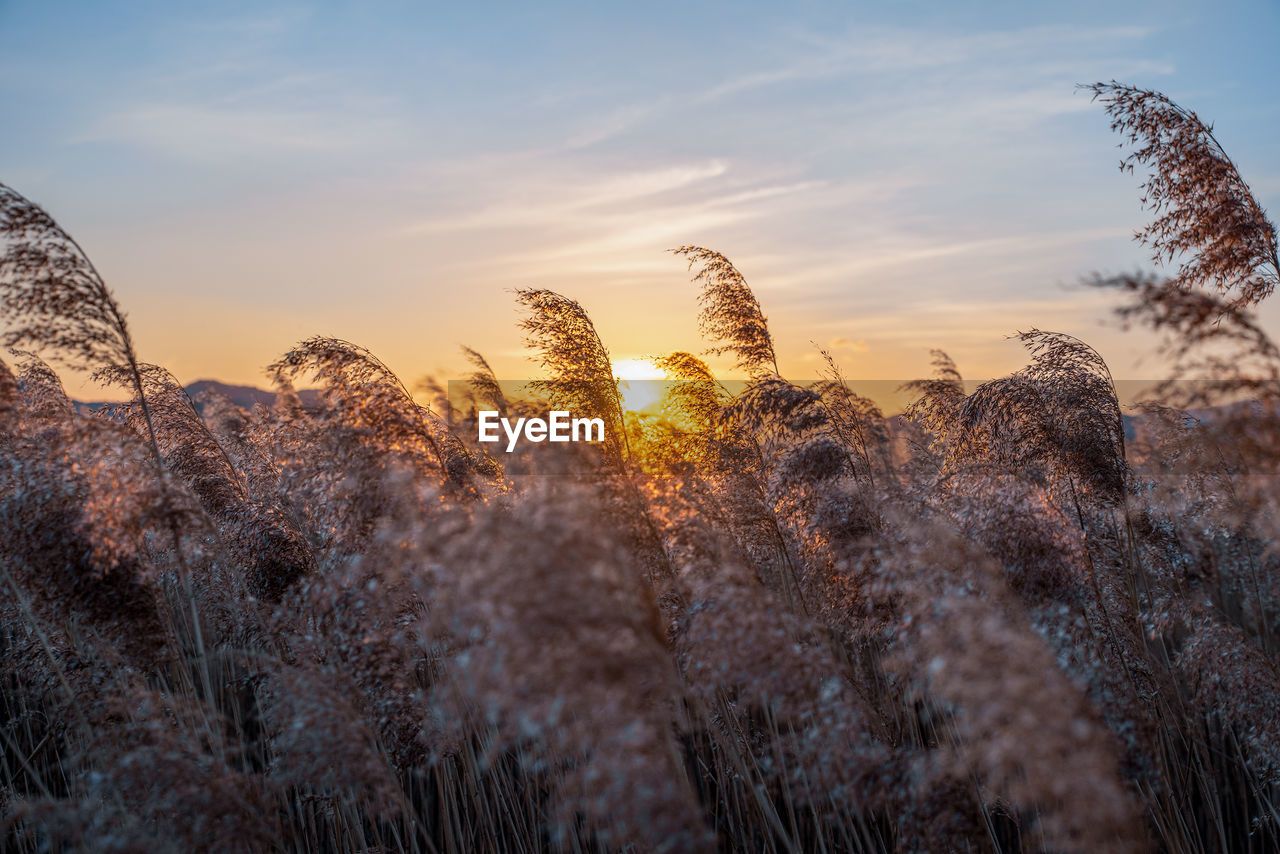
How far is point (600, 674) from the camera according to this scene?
3.36 metres

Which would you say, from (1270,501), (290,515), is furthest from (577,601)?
(290,515)

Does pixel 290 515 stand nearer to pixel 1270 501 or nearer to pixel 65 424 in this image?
pixel 65 424

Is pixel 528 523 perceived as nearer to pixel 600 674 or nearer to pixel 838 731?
pixel 600 674

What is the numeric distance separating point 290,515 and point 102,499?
2.75 m

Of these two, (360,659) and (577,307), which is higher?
(577,307)

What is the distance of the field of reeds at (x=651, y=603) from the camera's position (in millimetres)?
3504

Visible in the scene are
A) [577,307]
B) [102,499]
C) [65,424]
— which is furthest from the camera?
[577,307]

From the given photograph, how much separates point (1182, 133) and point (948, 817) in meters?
5.30

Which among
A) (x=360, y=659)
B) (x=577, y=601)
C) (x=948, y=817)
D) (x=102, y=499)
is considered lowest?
(x=948, y=817)

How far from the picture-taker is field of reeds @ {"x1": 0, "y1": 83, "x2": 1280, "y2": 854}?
350cm

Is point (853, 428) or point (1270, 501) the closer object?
point (1270, 501)

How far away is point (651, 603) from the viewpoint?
5602mm

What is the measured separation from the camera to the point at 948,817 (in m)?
4.45

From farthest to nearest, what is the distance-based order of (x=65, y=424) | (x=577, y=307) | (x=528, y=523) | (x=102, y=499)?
(x=577, y=307)
(x=65, y=424)
(x=102, y=499)
(x=528, y=523)
